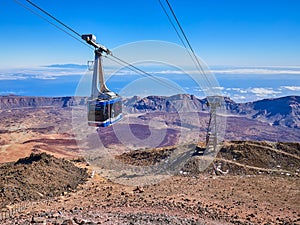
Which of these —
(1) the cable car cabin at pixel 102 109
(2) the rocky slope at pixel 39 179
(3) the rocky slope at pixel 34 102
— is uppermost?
(1) the cable car cabin at pixel 102 109

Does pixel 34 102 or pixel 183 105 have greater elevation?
pixel 183 105

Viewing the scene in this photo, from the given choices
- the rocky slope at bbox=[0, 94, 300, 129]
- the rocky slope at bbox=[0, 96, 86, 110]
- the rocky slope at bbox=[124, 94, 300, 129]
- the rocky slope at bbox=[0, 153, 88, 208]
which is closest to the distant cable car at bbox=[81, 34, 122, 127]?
the rocky slope at bbox=[0, 153, 88, 208]

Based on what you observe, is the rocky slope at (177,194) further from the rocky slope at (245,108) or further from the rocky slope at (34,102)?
the rocky slope at (34,102)

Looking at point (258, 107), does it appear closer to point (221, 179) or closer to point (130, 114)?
point (130, 114)

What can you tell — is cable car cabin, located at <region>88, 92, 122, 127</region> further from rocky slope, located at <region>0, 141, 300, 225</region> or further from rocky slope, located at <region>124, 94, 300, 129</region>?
rocky slope, located at <region>124, 94, 300, 129</region>

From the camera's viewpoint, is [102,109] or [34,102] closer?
[102,109]

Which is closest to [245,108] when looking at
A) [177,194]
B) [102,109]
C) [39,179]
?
[177,194]

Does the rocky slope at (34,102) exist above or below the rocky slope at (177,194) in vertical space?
below

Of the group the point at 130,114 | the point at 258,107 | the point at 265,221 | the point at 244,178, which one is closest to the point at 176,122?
the point at 130,114

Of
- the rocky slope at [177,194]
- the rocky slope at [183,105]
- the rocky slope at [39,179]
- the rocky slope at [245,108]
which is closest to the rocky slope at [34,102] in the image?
A: the rocky slope at [183,105]

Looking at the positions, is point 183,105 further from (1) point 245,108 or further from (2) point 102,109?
(2) point 102,109

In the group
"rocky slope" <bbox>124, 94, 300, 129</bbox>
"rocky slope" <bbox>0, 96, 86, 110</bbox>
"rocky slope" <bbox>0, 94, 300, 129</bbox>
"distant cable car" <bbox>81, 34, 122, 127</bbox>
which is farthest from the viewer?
"rocky slope" <bbox>0, 96, 86, 110</bbox>
